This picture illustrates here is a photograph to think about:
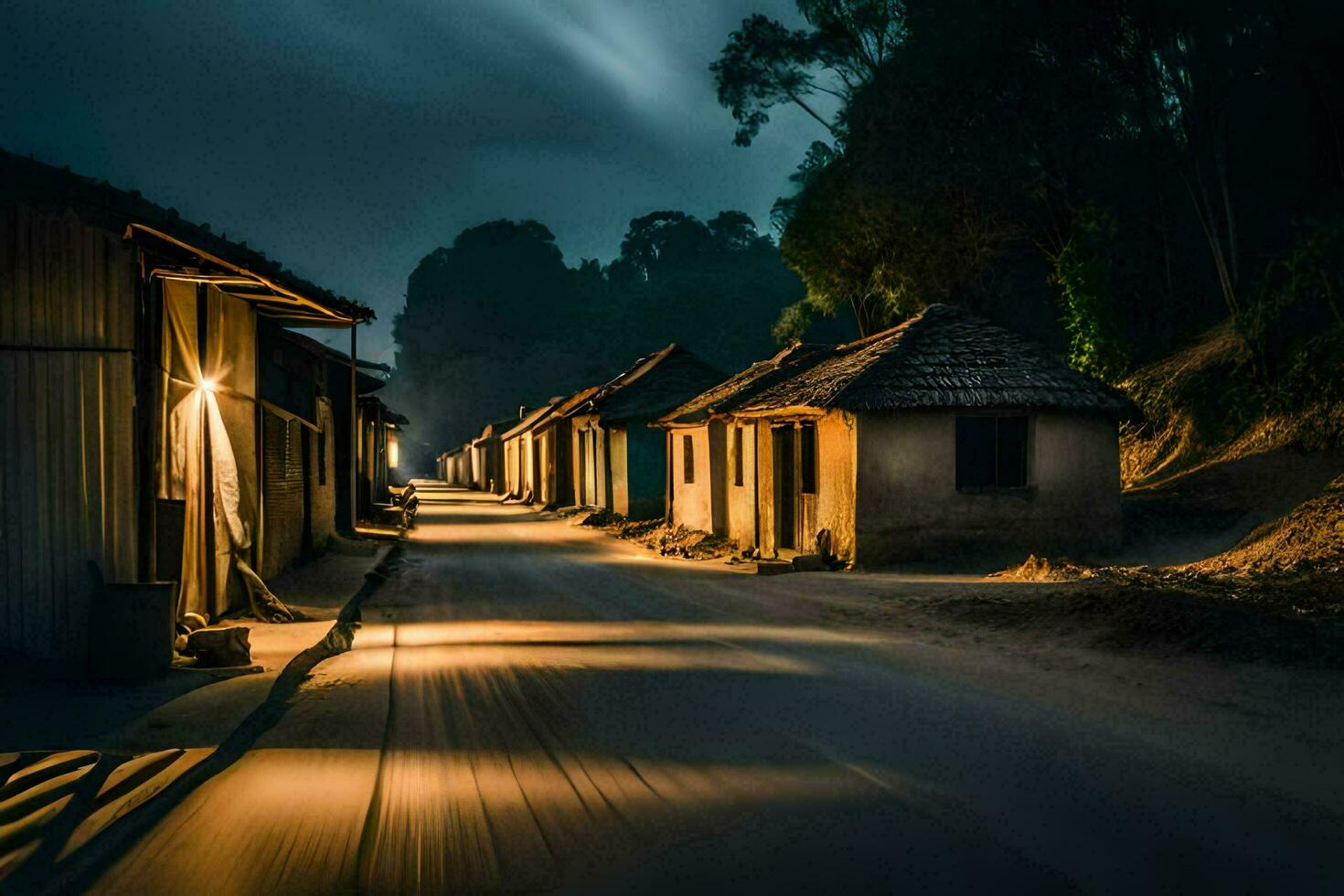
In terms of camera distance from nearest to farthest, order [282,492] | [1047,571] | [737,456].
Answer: [1047,571], [282,492], [737,456]

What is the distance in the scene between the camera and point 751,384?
90.7 ft

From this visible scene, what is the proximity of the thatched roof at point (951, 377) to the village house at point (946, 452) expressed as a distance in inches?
1.3

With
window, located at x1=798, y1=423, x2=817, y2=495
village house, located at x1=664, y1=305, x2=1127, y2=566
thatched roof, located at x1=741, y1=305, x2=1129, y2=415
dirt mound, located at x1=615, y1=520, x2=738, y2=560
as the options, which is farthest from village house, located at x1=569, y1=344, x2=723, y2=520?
village house, located at x1=664, y1=305, x2=1127, y2=566

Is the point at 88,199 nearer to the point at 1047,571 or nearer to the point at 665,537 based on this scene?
the point at 1047,571

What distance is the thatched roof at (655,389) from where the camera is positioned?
36469 mm

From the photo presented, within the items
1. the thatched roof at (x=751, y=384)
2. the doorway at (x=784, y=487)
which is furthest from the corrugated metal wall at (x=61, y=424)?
the thatched roof at (x=751, y=384)

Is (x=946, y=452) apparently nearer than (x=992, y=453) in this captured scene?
Yes

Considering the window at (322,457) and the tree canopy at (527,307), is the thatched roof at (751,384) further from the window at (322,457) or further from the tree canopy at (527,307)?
the tree canopy at (527,307)

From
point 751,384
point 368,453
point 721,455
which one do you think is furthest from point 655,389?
point 721,455

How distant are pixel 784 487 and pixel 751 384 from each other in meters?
4.82

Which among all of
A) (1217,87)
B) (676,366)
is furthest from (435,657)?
(676,366)

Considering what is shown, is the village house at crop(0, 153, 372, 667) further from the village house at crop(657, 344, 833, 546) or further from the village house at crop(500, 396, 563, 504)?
the village house at crop(500, 396, 563, 504)

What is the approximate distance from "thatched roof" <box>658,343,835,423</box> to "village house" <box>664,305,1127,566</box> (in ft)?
11.4

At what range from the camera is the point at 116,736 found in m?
7.39
